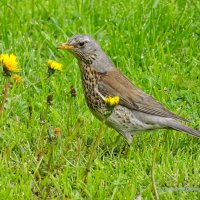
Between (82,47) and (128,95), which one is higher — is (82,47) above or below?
above

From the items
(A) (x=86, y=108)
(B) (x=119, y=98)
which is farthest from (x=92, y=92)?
(A) (x=86, y=108)

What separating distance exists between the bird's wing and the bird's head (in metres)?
0.20

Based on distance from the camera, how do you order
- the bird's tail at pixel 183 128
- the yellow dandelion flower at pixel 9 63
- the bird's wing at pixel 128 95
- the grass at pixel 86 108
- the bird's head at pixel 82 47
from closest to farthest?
the yellow dandelion flower at pixel 9 63 < the grass at pixel 86 108 < the bird's tail at pixel 183 128 < the bird's wing at pixel 128 95 < the bird's head at pixel 82 47

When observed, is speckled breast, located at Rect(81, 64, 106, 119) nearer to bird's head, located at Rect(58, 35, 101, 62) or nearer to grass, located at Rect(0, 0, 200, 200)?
bird's head, located at Rect(58, 35, 101, 62)

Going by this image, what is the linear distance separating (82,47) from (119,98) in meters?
0.54

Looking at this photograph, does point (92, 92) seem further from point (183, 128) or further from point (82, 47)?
point (183, 128)

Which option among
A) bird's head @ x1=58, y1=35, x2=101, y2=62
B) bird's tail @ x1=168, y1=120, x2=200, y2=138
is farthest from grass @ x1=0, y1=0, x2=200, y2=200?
bird's head @ x1=58, y1=35, x2=101, y2=62

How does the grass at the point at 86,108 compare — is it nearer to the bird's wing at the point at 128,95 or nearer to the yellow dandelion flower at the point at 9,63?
the bird's wing at the point at 128,95

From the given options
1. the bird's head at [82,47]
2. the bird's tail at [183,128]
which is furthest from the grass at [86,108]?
the bird's head at [82,47]

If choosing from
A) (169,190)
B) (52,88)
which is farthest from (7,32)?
(169,190)

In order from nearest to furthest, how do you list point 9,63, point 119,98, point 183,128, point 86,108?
1. point 9,63
2. point 183,128
3. point 119,98
4. point 86,108

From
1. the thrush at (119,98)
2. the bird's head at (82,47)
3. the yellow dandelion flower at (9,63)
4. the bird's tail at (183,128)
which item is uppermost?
the yellow dandelion flower at (9,63)

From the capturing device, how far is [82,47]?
6754 mm

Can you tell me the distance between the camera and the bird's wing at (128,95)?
6.63 m
